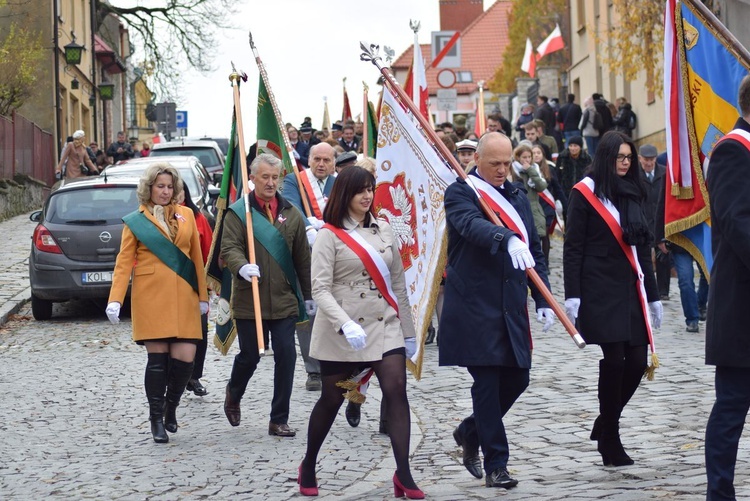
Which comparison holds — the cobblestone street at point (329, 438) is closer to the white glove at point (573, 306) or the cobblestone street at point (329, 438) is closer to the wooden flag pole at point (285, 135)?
the white glove at point (573, 306)

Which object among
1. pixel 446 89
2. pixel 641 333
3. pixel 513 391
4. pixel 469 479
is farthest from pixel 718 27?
pixel 446 89

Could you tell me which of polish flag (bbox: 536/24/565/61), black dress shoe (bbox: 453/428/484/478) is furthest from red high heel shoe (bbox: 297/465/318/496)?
polish flag (bbox: 536/24/565/61)

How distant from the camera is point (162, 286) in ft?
30.5

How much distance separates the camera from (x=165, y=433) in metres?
9.28

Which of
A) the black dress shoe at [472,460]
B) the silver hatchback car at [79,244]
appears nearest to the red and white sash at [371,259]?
the black dress shoe at [472,460]

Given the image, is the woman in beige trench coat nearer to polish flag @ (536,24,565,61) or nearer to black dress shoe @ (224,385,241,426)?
black dress shoe @ (224,385,241,426)

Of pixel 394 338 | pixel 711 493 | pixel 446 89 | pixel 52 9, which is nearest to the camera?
pixel 711 493

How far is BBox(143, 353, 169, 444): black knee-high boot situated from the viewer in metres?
9.27

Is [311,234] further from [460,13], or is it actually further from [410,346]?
[460,13]

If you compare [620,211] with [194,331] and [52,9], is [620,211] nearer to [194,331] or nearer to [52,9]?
[194,331]

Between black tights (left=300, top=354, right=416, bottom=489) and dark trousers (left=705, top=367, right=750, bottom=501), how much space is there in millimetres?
1647

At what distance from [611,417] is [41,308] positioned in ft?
33.9

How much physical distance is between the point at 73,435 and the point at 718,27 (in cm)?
502

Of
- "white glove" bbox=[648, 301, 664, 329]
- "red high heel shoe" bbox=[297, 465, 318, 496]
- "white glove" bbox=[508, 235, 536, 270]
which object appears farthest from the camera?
"white glove" bbox=[648, 301, 664, 329]
